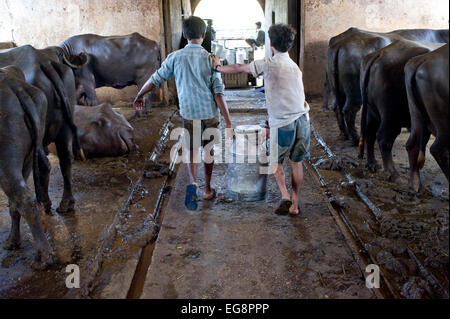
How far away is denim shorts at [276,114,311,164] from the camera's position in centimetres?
362

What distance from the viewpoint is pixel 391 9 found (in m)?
8.90

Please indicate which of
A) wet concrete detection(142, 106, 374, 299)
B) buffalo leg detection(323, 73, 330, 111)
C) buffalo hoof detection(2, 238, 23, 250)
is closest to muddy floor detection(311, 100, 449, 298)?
wet concrete detection(142, 106, 374, 299)

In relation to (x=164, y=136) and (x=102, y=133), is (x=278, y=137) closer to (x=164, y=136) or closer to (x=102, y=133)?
(x=102, y=133)

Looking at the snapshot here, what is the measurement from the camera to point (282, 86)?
352 centimetres

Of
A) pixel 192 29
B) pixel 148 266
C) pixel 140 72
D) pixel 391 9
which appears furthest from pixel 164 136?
pixel 391 9

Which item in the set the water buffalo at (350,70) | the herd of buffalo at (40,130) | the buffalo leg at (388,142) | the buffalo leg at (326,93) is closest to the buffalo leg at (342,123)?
the water buffalo at (350,70)

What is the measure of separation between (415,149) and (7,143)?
139 inches

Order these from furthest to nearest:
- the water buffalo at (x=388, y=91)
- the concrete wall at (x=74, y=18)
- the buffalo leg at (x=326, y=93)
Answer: the concrete wall at (x=74, y=18) < the buffalo leg at (x=326, y=93) < the water buffalo at (x=388, y=91)

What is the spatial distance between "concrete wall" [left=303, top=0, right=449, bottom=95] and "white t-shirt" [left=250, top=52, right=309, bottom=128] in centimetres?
617

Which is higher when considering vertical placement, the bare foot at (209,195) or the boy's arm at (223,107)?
the boy's arm at (223,107)

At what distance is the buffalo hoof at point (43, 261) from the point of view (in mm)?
3055

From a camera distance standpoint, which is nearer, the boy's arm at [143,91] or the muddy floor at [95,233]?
the muddy floor at [95,233]

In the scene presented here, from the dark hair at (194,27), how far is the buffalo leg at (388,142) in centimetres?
231

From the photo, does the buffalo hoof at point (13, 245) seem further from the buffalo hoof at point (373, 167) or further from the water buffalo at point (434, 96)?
the buffalo hoof at point (373, 167)
